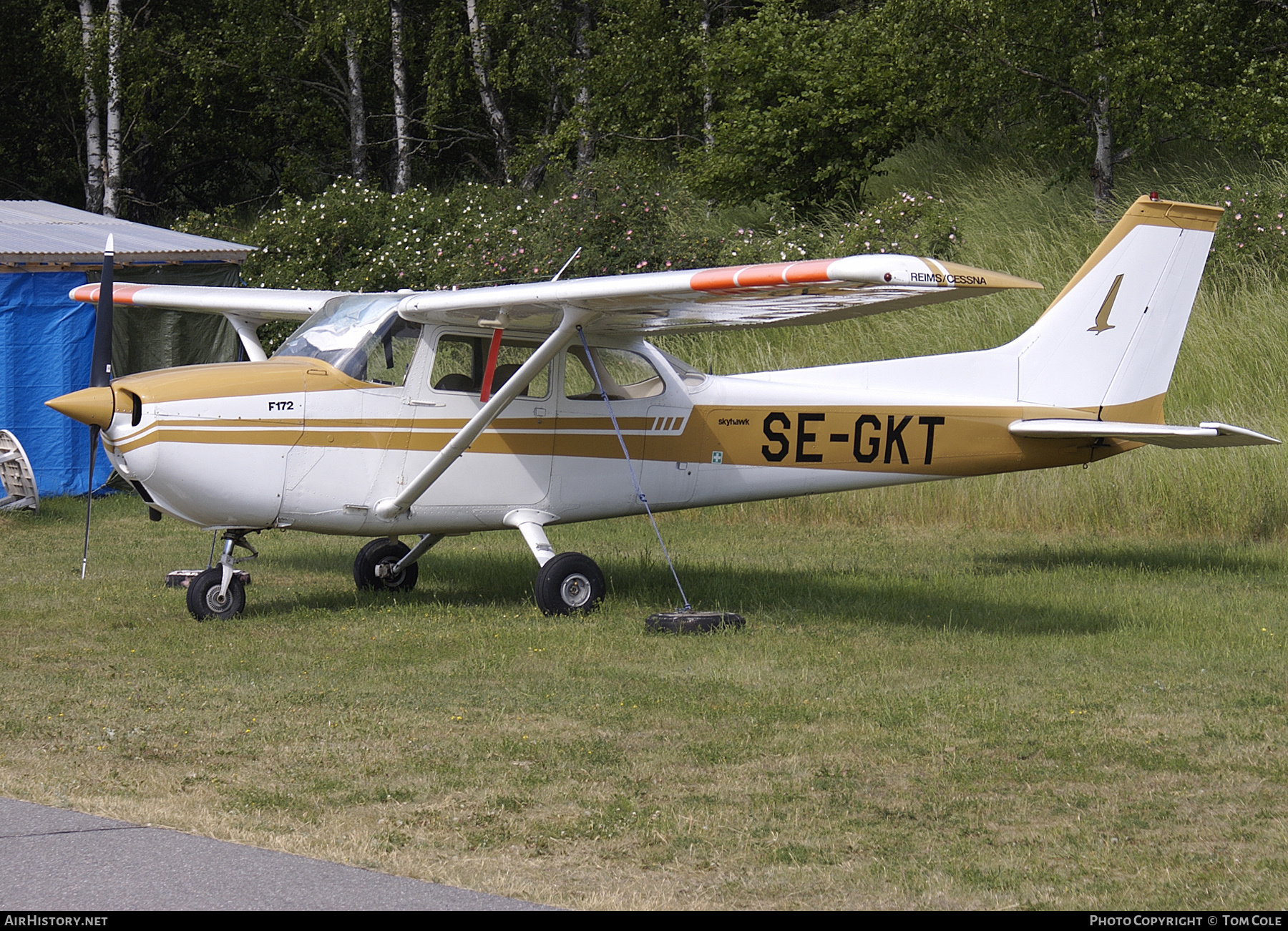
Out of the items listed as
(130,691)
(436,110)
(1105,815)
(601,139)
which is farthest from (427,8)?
(1105,815)

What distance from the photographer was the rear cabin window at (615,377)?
9.86 metres

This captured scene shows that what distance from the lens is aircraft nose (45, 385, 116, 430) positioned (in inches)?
328

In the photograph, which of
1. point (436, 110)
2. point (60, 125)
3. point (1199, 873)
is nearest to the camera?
point (1199, 873)

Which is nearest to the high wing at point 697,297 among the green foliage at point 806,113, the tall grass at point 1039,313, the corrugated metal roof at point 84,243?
the tall grass at point 1039,313

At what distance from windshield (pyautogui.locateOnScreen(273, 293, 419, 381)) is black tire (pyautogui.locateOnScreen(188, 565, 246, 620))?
5.06 ft

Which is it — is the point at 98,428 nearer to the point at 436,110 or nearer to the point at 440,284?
the point at 440,284

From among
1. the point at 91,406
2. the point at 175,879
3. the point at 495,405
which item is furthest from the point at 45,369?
the point at 175,879

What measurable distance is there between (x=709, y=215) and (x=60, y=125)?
2002 centimetres

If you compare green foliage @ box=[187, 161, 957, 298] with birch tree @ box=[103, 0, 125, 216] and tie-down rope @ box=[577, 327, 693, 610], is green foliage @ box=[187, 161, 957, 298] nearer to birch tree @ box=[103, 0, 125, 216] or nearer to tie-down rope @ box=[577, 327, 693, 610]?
birch tree @ box=[103, 0, 125, 216]

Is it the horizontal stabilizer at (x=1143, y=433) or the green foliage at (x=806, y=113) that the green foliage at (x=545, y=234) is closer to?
the green foliage at (x=806, y=113)

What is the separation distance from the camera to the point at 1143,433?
9.63 m

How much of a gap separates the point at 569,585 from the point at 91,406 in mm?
3204

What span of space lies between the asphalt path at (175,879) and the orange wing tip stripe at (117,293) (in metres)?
7.57

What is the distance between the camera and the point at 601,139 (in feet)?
85.8
